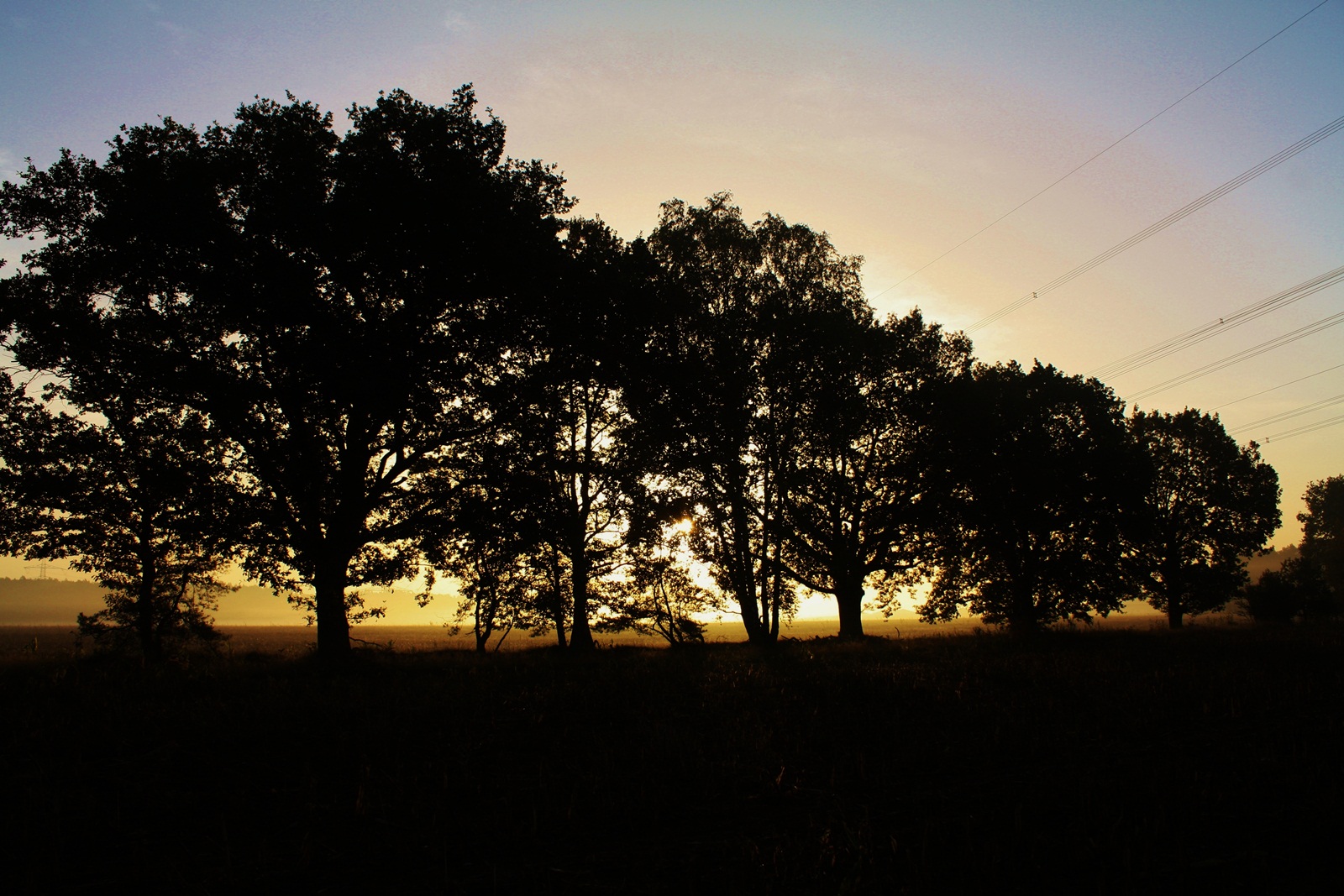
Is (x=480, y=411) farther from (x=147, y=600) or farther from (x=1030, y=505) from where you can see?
(x=1030, y=505)

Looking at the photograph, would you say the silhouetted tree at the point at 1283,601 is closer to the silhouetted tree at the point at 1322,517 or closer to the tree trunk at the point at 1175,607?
the tree trunk at the point at 1175,607

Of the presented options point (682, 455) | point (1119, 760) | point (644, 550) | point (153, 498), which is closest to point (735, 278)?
point (682, 455)

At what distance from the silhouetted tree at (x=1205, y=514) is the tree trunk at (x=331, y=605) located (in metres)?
43.3

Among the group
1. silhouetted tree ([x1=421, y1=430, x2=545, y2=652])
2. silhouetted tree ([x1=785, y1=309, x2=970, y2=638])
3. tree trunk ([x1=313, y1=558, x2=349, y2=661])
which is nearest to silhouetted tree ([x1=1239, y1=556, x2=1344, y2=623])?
silhouetted tree ([x1=785, y1=309, x2=970, y2=638])

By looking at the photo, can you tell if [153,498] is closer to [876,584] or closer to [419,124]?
[419,124]

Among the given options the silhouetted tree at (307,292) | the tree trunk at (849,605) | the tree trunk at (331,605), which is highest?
the silhouetted tree at (307,292)

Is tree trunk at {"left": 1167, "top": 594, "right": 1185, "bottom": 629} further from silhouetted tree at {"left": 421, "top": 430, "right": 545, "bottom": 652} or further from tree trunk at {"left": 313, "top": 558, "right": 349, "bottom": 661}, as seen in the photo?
tree trunk at {"left": 313, "top": 558, "right": 349, "bottom": 661}

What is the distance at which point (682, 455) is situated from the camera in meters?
26.8

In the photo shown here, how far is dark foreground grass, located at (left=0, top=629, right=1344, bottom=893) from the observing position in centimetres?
468

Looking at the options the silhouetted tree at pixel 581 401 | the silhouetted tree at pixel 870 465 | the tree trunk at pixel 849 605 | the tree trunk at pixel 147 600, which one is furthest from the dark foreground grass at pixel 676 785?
the tree trunk at pixel 849 605

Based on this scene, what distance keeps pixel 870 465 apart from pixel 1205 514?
2660 cm

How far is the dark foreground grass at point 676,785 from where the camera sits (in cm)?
468

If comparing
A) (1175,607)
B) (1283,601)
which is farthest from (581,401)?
(1283,601)

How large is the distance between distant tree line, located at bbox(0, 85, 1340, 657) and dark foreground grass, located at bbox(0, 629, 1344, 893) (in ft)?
26.0
